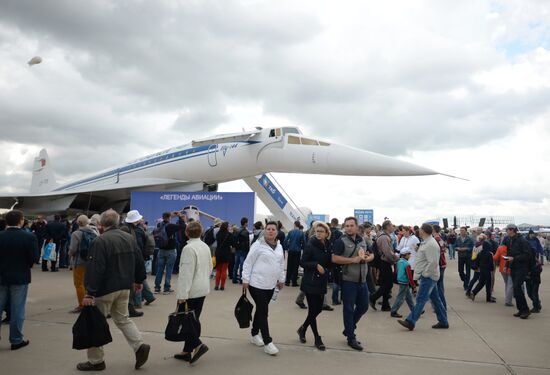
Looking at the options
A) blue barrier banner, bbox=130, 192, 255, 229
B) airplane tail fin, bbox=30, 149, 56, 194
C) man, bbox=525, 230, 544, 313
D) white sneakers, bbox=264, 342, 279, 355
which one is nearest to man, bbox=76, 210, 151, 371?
white sneakers, bbox=264, 342, 279, 355

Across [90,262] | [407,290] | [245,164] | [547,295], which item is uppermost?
[245,164]

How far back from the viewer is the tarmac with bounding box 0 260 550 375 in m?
3.95

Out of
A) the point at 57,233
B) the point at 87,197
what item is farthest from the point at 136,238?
the point at 87,197

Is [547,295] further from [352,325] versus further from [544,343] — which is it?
[352,325]

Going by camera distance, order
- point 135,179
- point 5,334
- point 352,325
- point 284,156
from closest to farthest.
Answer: point 352,325
point 5,334
point 284,156
point 135,179

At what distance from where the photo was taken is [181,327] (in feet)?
12.3

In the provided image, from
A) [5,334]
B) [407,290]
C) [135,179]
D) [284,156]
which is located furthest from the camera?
[135,179]

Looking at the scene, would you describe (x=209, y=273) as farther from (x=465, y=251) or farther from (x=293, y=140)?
(x=293, y=140)

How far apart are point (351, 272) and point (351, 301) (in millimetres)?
342

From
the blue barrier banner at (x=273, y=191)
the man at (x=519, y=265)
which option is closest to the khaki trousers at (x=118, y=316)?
the man at (x=519, y=265)

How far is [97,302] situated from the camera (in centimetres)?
379

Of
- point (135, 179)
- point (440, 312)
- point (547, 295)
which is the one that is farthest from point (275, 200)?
point (440, 312)

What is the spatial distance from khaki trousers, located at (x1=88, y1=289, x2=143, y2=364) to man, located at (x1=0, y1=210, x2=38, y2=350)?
1.28 meters

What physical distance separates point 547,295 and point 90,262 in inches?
389
